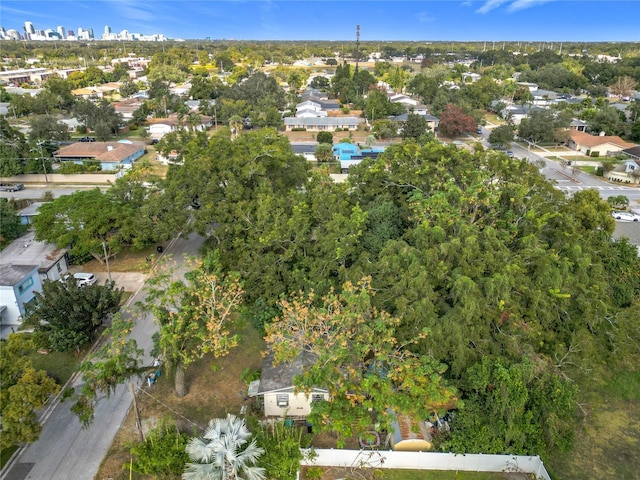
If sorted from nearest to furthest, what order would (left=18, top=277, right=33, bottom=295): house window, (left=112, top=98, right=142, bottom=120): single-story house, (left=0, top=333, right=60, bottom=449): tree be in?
1. (left=0, top=333, right=60, bottom=449): tree
2. (left=18, top=277, right=33, bottom=295): house window
3. (left=112, top=98, right=142, bottom=120): single-story house

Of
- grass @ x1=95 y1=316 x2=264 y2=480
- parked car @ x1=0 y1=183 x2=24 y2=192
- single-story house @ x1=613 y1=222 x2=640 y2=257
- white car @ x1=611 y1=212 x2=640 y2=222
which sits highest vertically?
parked car @ x1=0 y1=183 x2=24 y2=192

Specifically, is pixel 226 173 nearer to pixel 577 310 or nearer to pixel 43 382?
pixel 43 382

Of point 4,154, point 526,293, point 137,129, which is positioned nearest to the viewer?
point 526,293

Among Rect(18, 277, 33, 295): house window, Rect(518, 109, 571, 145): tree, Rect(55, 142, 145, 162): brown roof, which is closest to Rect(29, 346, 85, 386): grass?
Rect(18, 277, 33, 295): house window

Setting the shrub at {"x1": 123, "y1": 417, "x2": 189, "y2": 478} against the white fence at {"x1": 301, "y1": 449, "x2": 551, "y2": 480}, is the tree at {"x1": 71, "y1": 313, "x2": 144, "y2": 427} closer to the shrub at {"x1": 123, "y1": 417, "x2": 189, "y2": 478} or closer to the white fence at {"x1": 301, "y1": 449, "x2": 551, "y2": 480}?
the shrub at {"x1": 123, "y1": 417, "x2": 189, "y2": 478}

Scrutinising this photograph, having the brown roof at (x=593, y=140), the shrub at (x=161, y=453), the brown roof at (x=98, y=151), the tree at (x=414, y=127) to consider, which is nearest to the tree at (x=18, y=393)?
the shrub at (x=161, y=453)

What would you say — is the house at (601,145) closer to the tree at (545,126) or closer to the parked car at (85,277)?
the tree at (545,126)

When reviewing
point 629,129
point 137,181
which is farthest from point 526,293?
point 629,129

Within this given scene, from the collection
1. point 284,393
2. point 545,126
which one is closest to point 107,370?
point 284,393
